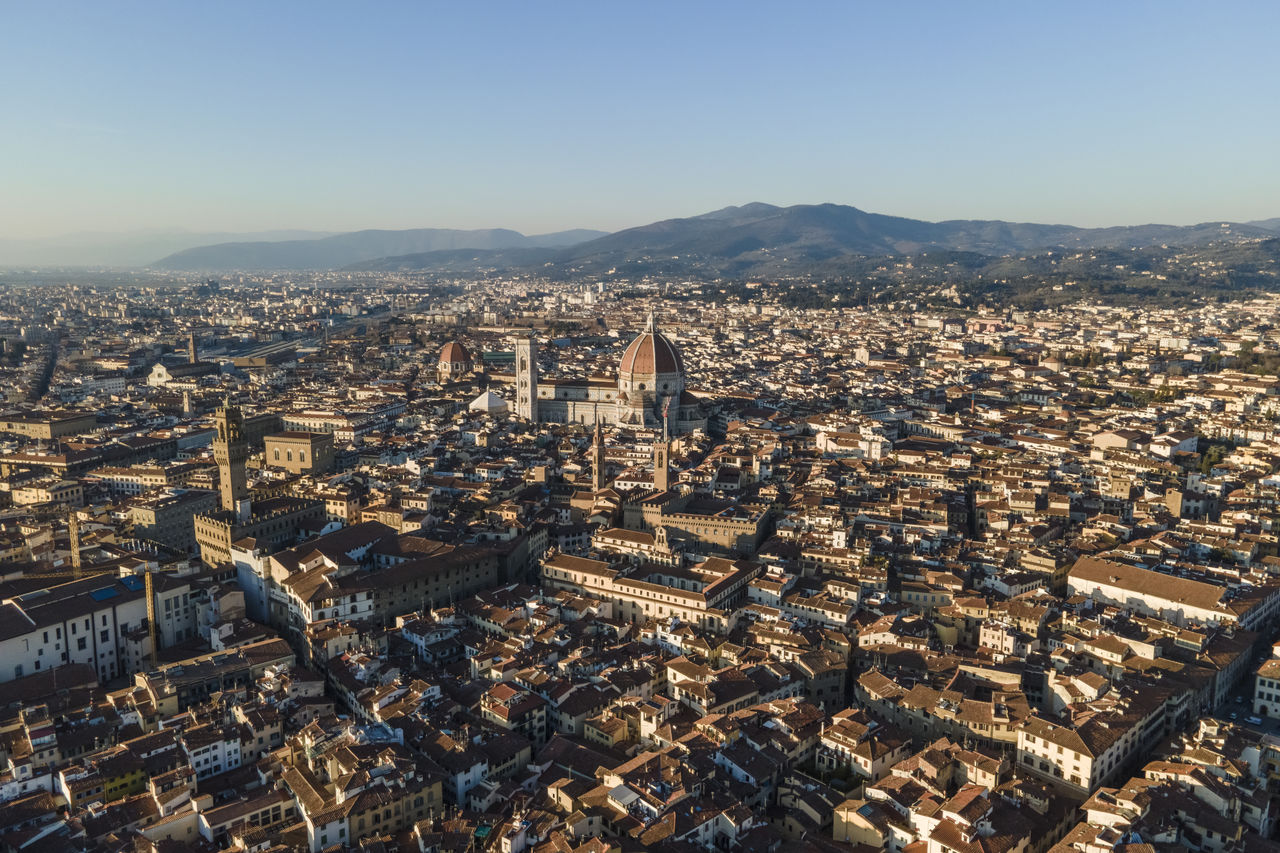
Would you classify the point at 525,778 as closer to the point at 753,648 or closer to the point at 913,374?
the point at 753,648

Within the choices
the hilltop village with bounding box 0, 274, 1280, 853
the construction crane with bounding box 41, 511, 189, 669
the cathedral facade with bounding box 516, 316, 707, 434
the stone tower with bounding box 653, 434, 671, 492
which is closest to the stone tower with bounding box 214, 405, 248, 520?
the hilltop village with bounding box 0, 274, 1280, 853

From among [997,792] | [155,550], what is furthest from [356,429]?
[997,792]

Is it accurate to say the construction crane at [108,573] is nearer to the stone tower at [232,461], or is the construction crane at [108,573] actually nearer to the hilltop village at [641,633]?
the hilltop village at [641,633]

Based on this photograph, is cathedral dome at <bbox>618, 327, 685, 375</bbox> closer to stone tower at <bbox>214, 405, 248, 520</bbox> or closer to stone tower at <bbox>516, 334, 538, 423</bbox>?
stone tower at <bbox>516, 334, 538, 423</bbox>

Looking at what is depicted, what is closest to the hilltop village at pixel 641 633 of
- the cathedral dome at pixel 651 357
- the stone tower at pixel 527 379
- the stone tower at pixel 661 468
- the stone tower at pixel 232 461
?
the stone tower at pixel 232 461

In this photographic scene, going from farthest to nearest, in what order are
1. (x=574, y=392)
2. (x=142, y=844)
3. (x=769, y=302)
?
(x=769, y=302)
(x=574, y=392)
(x=142, y=844)

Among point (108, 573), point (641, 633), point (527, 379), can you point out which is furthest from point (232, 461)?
point (527, 379)
